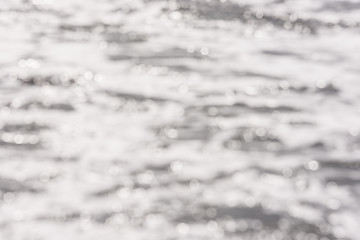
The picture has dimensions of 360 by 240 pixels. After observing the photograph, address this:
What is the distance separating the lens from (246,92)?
1.08 meters

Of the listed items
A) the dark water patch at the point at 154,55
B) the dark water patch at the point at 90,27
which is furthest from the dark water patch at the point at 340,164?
the dark water patch at the point at 90,27

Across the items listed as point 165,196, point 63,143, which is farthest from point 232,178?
point 63,143

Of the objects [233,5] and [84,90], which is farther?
[233,5]

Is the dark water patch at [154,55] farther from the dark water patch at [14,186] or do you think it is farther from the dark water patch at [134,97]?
the dark water patch at [14,186]

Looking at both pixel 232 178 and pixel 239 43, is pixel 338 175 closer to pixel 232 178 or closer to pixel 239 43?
pixel 232 178

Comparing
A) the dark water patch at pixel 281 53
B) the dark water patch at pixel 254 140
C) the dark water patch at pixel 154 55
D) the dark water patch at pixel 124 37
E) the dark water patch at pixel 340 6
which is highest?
the dark water patch at pixel 340 6

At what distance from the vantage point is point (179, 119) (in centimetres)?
100

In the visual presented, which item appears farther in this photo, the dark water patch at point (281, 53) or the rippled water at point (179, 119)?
the dark water patch at point (281, 53)

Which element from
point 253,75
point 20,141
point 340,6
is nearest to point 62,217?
point 20,141

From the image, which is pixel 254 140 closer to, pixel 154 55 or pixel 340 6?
pixel 154 55

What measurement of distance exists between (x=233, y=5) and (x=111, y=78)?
0.35 meters

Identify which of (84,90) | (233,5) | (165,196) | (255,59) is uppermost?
(233,5)

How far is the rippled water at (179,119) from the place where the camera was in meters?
0.81

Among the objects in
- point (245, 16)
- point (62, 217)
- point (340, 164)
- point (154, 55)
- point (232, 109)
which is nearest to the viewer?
point (62, 217)
